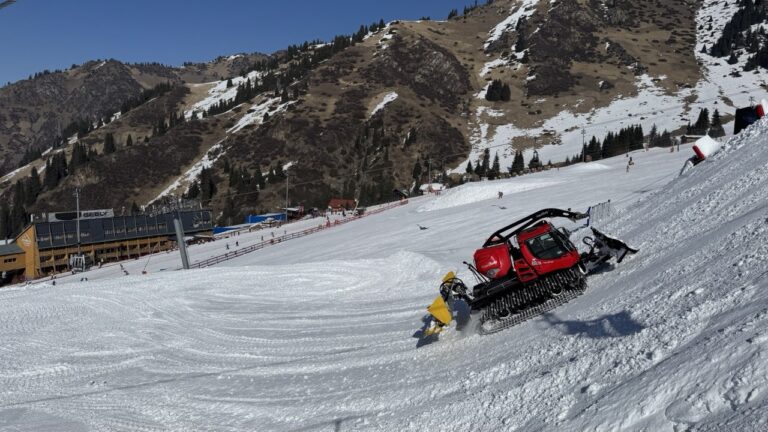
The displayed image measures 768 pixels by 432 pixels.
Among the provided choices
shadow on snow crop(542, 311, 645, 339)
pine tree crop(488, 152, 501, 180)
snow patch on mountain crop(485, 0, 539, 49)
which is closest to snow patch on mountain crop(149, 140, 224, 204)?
pine tree crop(488, 152, 501, 180)

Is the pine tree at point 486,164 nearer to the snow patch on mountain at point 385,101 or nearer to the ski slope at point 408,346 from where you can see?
the snow patch on mountain at point 385,101

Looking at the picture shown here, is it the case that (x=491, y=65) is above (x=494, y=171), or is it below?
above

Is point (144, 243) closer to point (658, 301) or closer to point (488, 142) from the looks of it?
point (658, 301)

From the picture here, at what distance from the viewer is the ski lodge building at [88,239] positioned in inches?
2200

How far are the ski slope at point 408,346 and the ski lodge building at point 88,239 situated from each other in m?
40.0

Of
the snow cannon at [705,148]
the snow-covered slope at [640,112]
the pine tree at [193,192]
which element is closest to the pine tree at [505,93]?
the snow-covered slope at [640,112]

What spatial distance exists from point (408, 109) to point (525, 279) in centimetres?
12092

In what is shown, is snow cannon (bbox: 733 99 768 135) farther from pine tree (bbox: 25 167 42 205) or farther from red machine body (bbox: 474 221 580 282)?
pine tree (bbox: 25 167 42 205)

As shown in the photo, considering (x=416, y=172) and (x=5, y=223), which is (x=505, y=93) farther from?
(x=5, y=223)

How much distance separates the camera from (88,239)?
195 ft

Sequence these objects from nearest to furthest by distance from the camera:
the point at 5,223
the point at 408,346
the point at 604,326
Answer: the point at 604,326, the point at 408,346, the point at 5,223

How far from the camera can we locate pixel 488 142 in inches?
4710

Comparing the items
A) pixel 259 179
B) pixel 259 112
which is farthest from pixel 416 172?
pixel 259 112

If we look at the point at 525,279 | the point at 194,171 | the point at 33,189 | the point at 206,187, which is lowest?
the point at 525,279
